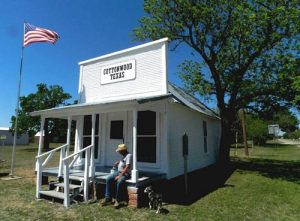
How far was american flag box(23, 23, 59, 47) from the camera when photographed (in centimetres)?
1356

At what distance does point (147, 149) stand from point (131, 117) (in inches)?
62.7

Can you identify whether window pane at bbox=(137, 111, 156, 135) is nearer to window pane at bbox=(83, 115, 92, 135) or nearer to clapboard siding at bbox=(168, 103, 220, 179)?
clapboard siding at bbox=(168, 103, 220, 179)

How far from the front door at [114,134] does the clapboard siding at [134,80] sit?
2.89ft

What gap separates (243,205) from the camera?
8.06m

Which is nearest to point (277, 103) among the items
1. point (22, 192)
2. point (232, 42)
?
point (232, 42)

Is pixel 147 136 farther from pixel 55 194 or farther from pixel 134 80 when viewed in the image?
pixel 55 194

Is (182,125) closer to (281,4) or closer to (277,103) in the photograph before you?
(277,103)

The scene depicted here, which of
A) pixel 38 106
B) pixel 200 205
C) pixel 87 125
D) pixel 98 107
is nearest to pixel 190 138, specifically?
pixel 87 125

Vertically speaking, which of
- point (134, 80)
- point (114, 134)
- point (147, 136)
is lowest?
point (147, 136)

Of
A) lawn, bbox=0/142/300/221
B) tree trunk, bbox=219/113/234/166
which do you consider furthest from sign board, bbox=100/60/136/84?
tree trunk, bbox=219/113/234/166

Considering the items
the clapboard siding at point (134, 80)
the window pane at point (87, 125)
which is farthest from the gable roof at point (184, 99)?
the window pane at point (87, 125)

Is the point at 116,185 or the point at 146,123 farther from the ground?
the point at 146,123

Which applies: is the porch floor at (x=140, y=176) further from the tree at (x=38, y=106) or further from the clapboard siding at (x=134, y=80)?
the tree at (x=38, y=106)

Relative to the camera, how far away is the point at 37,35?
13.8m
